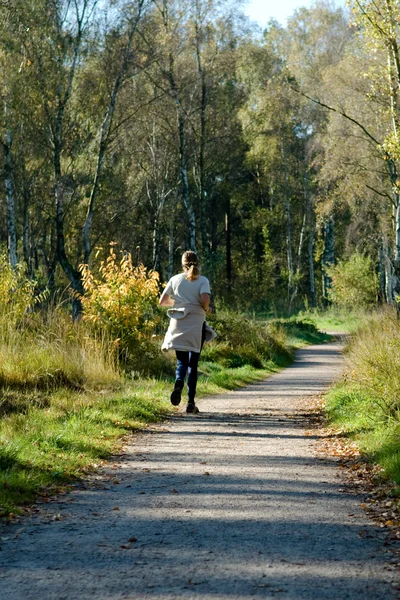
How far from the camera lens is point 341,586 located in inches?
172

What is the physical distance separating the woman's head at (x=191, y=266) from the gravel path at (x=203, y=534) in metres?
3.14

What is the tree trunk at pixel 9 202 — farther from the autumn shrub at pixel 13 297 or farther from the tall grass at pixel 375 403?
the tall grass at pixel 375 403

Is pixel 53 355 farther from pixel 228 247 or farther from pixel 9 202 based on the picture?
pixel 228 247

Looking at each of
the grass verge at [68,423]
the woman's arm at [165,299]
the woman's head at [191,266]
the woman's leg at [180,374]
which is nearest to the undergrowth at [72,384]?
the grass verge at [68,423]

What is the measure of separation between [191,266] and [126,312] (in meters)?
4.01

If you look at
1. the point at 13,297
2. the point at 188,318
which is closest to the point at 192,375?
the point at 188,318

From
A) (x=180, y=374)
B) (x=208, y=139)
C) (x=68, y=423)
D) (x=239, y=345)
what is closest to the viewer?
(x=68, y=423)

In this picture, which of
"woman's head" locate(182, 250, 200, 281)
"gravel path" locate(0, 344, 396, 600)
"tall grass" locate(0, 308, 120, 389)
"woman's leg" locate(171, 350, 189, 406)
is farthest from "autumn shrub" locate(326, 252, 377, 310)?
"gravel path" locate(0, 344, 396, 600)

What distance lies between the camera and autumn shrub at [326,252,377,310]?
45.4m

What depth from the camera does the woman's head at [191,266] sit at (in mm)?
11750

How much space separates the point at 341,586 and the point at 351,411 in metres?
7.01

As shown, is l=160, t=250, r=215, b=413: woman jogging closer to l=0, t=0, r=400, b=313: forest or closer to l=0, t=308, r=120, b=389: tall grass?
l=0, t=308, r=120, b=389: tall grass

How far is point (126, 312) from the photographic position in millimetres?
15609

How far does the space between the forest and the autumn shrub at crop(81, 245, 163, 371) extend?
9.76 ft
